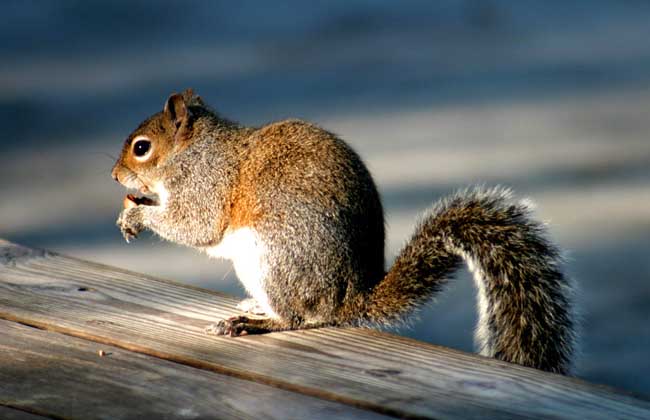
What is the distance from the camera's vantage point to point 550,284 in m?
2.08

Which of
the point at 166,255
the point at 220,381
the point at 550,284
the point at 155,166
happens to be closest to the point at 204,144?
the point at 155,166

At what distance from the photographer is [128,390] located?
1.59 m

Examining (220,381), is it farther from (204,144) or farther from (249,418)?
(204,144)

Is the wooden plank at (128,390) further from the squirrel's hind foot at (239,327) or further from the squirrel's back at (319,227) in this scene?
the squirrel's back at (319,227)

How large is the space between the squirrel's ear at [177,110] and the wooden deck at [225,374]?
0.80 metres

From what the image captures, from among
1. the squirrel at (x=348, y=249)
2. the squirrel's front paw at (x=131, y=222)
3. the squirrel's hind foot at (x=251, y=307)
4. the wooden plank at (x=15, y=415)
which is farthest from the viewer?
the squirrel's front paw at (x=131, y=222)

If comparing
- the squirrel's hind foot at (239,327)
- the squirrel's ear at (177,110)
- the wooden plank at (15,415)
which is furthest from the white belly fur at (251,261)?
the wooden plank at (15,415)

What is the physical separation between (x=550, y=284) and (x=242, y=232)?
0.68 m

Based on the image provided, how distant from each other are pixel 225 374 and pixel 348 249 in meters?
0.63

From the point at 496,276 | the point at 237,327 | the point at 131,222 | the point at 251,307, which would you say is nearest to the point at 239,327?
the point at 237,327

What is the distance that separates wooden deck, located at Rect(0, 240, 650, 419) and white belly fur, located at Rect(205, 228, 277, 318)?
20 cm

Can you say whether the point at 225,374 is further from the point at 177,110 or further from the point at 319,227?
the point at 177,110

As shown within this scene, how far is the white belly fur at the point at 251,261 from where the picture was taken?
2.31 m

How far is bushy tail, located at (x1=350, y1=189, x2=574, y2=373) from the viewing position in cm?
205
